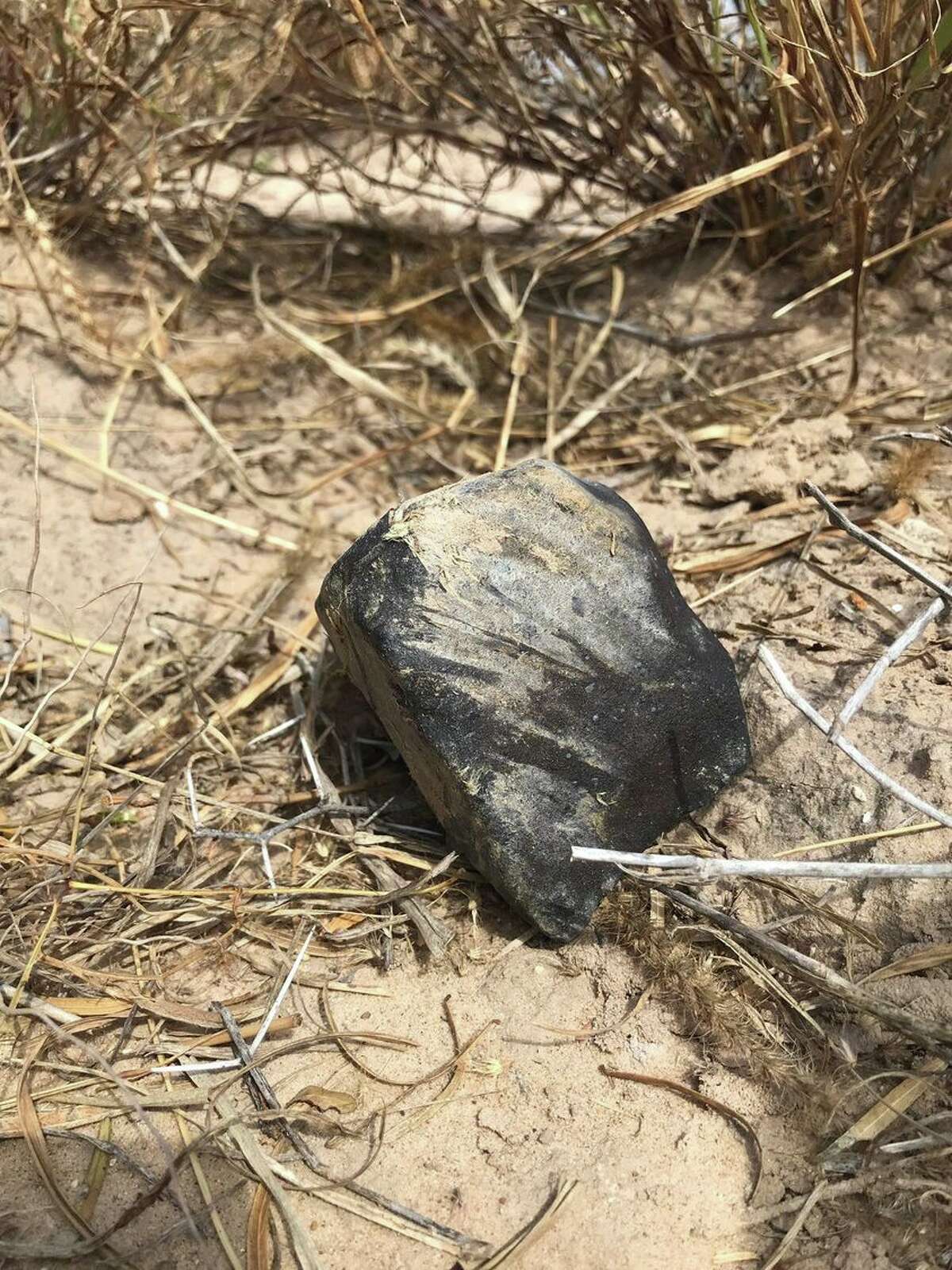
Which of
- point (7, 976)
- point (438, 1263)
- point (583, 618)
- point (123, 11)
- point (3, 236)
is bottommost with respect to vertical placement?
point (438, 1263)

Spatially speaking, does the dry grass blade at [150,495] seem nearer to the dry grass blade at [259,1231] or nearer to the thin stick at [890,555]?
the thin stick at [890,555]

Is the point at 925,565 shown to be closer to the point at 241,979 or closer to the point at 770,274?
the point at 770,274

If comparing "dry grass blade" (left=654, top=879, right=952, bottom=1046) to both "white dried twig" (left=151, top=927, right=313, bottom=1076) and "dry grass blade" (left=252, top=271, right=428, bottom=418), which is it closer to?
"white dried twig" (left=151, top=927, right=313, bottom=1076)

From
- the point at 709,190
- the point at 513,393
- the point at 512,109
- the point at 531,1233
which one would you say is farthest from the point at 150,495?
the point at 531,1233

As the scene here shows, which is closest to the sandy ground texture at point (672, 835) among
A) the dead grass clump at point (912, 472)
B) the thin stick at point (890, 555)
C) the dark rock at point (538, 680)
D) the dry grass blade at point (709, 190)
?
the dead grass clump at point (912, 472)

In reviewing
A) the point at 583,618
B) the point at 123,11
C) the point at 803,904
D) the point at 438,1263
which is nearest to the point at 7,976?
the point at 438,1263

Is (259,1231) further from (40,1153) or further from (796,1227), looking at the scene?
(796,1227)
